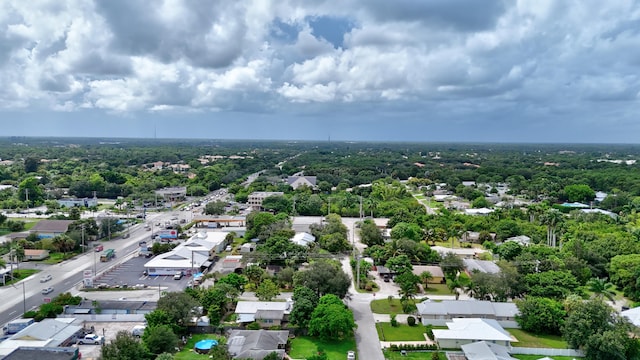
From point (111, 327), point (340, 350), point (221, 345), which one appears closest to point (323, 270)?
point (340, 350)

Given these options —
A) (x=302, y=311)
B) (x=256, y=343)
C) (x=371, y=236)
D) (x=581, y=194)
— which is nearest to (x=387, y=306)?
(x=302, y=311)

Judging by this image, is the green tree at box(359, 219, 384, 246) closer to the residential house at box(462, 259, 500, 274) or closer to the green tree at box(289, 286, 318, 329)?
the residential house at box(462, 259, 500, 274)

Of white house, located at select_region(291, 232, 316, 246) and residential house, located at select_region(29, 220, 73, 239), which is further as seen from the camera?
residential house, located at select_region(29, 220, 73, 239)

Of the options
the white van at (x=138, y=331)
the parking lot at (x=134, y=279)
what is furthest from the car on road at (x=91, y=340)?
the parking lot at (x=134, y=279)

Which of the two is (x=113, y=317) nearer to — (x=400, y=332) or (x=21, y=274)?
(x=21, y=274)

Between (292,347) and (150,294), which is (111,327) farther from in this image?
(292,347)

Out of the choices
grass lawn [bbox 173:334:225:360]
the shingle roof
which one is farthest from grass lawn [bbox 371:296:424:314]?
the shingle roof
